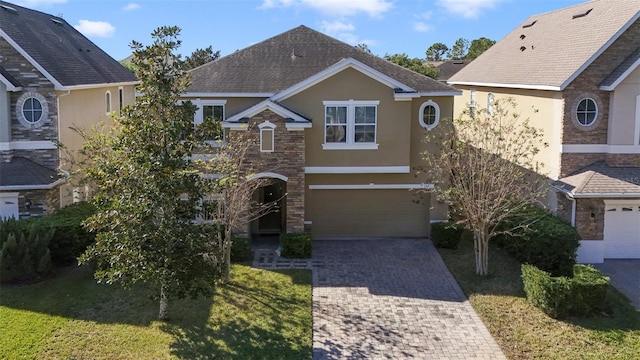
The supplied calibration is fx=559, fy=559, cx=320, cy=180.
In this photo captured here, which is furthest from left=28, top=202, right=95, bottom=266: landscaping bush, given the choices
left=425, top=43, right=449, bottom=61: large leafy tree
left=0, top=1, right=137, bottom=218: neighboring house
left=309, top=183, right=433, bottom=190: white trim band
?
left=425, top=43, right=449, bottom=61: large leafy tree

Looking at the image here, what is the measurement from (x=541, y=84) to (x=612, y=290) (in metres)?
8.41

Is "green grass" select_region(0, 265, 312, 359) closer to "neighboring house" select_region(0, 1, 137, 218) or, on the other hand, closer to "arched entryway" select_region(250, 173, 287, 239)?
"neighboring house" select_region(0, 1, 137, 218)

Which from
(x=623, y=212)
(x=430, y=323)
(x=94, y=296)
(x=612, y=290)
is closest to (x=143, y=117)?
(x=94, y=296)

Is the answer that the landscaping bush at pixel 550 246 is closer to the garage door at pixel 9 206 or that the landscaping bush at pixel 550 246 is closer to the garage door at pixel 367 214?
the garage door at pixel 367 214

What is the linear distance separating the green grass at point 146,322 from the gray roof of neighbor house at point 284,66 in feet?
29.0

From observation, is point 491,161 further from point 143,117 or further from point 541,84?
point 143,117

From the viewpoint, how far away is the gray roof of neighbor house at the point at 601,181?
19047 millimetres

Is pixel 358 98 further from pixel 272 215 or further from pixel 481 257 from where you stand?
pixel 481 257

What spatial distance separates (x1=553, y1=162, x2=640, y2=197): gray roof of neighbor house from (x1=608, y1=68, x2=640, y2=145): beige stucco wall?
102 centimetres

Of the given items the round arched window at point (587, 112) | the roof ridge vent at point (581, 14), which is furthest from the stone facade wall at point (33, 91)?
the roof ridge vent at point (581, 14)

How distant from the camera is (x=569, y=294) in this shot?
14.5 metres

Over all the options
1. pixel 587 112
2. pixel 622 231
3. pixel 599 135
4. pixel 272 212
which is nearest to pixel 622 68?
pixel 587 112

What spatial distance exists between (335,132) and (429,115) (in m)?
3.87

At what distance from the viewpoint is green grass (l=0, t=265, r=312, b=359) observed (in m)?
12.8
